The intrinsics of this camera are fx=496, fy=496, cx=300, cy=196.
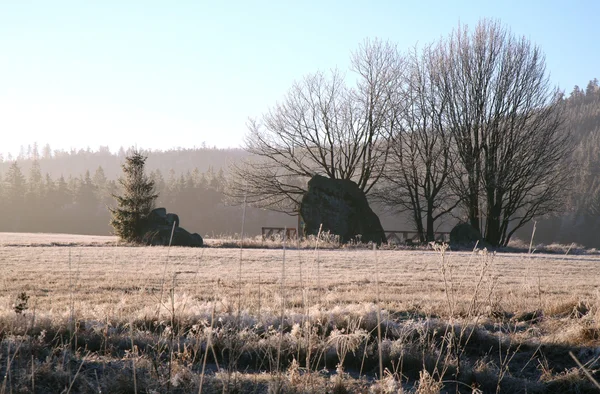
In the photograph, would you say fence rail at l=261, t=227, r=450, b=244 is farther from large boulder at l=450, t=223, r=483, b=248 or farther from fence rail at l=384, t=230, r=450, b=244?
large boulder at l=450, t=223, r=483, b=248

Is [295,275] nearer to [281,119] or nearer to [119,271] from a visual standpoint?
[119,271]

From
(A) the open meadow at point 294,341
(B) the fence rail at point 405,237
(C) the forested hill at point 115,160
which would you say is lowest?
(A) the open meadow at point 294,341

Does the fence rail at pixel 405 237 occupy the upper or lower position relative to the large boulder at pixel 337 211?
lower

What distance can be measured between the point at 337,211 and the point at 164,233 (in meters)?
7.87

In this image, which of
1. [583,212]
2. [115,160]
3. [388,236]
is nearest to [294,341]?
[388,236]

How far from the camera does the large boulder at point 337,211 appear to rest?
2295 centimetres

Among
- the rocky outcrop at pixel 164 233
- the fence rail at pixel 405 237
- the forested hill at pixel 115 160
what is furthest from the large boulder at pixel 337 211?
the forested hill at pixel 115 160

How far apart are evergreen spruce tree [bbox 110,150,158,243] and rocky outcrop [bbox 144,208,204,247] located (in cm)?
42

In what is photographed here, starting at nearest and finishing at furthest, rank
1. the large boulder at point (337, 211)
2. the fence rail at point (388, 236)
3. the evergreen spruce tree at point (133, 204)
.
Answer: the evergreen spruce tree at point (133, 204) < the large boulder at point (337, 211) < the fence rail at point (388, 236)

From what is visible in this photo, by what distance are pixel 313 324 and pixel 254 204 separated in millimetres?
21894

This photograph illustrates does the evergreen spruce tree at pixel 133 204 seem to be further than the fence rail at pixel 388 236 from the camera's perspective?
No

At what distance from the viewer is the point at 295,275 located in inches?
382

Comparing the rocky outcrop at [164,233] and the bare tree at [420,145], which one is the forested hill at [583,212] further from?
the rocky outcrop at [164,233]

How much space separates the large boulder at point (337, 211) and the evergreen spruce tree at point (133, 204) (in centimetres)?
723
